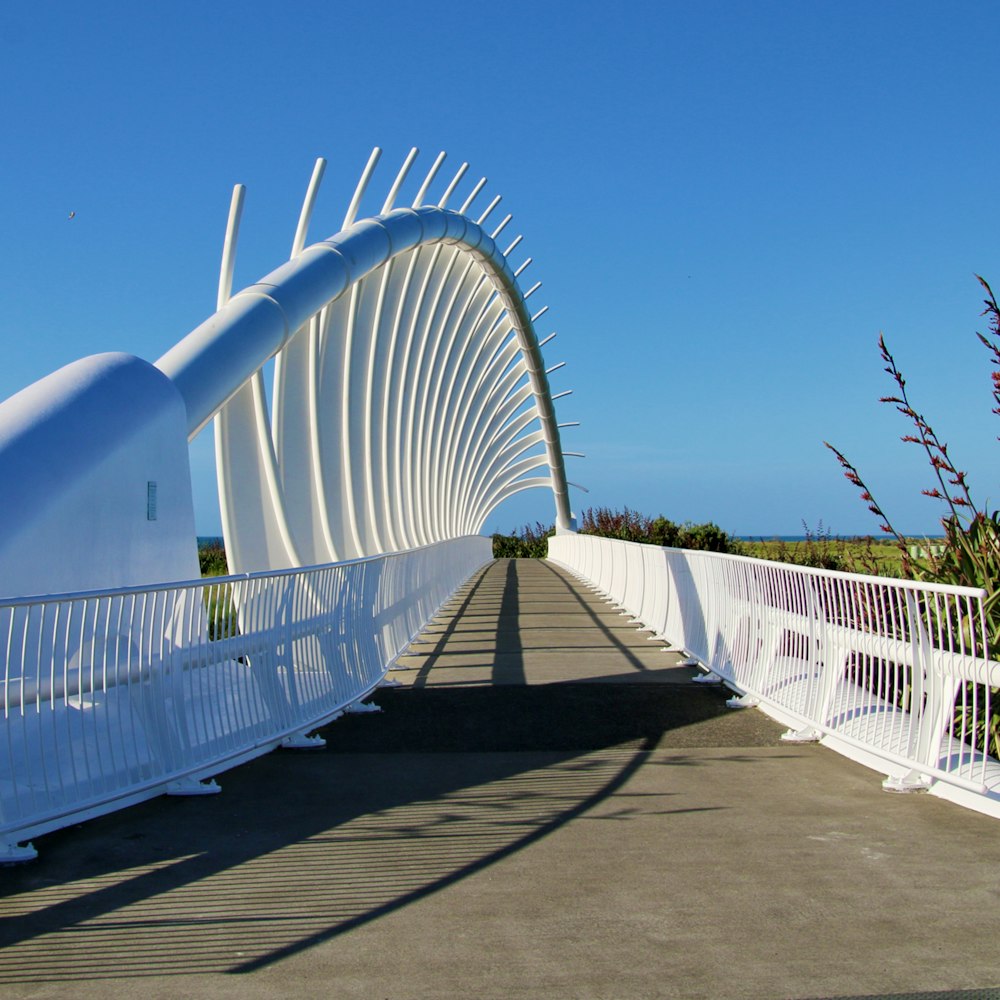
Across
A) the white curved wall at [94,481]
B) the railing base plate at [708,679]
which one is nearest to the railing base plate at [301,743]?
the white curved wall at [94,481]

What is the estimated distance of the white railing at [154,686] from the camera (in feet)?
19.3

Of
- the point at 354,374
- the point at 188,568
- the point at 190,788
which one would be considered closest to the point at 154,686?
the point at 190,788

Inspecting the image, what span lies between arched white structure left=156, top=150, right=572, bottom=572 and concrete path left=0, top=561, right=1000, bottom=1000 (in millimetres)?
7093

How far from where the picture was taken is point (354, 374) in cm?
2484

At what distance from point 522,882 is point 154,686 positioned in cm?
282

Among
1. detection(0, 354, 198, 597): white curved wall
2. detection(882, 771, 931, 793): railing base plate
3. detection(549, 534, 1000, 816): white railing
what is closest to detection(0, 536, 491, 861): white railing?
detection(0, 354, 198, 597): white curved wall

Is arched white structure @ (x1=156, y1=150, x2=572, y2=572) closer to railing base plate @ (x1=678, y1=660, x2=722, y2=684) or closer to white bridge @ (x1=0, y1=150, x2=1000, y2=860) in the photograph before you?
white bridge @ (x1=0, y1=150, x2=1000, y2=860)

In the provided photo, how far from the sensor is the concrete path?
157 inches

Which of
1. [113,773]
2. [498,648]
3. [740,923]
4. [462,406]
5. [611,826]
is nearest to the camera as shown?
[740,923]

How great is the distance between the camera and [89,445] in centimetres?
893

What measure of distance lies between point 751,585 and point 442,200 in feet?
67.9

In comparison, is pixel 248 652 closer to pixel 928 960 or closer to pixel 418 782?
pixel 418 782

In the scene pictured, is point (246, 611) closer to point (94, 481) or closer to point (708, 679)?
point (94, 481)

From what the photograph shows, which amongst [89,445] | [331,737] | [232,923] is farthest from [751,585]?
[232,923]
